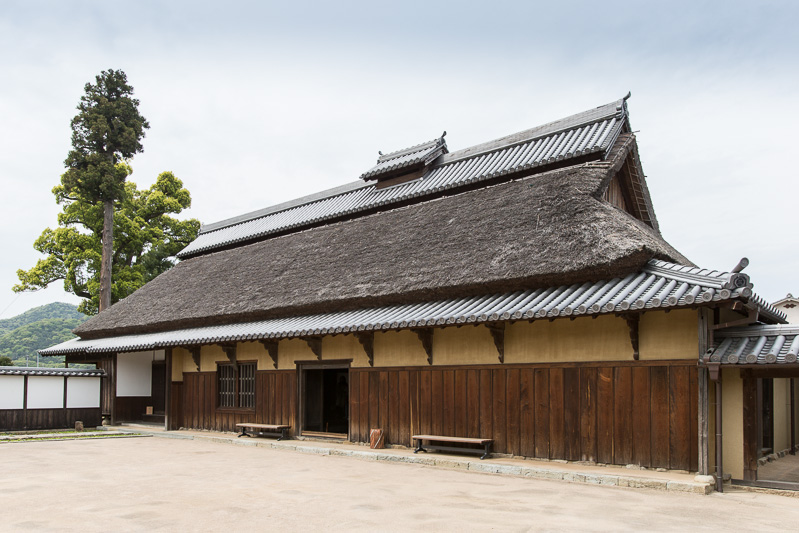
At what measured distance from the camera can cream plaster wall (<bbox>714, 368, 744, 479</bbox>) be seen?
309 inches

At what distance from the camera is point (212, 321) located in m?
15.5

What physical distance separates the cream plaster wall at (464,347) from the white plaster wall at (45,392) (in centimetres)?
1142

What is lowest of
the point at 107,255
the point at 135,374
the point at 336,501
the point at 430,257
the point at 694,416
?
the point at 336,501

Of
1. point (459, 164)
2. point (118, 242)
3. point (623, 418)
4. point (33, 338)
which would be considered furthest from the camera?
point (33, 338)

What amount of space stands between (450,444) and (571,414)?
234 centimetres

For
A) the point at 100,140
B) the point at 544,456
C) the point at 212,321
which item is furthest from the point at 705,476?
the point at 100,140

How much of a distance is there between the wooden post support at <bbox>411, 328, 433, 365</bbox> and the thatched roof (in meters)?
0.66

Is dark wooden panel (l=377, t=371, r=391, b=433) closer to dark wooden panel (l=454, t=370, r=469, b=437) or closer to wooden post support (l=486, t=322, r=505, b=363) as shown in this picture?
dark wooden panel (l=454, t=370, r=469, b=437)

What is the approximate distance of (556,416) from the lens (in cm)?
941

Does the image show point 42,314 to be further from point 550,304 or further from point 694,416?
point 694,416

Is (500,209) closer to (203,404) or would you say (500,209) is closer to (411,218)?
(411,218)

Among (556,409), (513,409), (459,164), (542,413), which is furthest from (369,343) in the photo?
(459,164)

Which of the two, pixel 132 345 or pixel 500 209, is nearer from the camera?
pixel 500 209

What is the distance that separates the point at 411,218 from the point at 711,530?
1011cm
